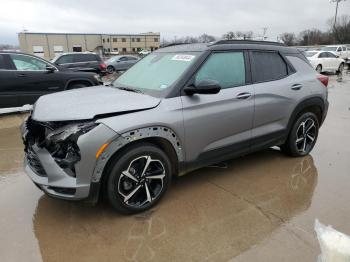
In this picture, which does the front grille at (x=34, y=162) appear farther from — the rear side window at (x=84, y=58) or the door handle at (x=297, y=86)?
the rear side window at (x=84, y=58)

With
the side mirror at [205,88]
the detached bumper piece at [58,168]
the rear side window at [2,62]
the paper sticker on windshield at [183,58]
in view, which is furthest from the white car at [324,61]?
the detached bumper piece at [58,168]

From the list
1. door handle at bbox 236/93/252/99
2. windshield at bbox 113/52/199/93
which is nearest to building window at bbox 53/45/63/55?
windshield at bbox 113/52/199/93

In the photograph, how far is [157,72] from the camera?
12.1ft

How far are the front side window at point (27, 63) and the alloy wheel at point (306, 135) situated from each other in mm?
6499

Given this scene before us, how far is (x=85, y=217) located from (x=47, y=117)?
1.11m

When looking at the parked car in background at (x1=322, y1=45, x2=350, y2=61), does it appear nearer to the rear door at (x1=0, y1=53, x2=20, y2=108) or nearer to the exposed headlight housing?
the rear door at (x1=0, y1=53, x2=20, y2=108)

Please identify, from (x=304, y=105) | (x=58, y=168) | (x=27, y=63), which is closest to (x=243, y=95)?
(x=304, y=105)

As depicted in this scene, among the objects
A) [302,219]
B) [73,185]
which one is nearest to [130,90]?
[73,185]

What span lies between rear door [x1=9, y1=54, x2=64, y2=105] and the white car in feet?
52.8

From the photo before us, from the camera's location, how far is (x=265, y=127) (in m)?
4.02

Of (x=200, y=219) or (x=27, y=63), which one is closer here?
(x=200, y=219)

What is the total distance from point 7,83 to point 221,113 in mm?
5958

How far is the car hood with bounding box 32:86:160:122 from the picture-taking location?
2771 mm

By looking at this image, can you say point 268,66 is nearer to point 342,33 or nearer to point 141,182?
point 141,182
